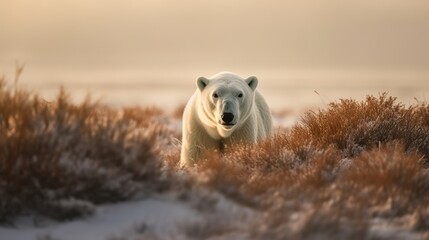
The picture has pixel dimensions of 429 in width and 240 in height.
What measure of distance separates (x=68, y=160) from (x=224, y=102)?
374cm

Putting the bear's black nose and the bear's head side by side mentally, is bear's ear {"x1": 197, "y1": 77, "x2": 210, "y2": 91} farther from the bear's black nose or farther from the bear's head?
the bear's black nose

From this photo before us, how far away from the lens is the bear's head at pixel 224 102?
804 centimetres

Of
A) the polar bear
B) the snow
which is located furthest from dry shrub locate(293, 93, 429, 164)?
the snow

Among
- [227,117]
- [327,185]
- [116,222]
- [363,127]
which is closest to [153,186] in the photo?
[116,222]

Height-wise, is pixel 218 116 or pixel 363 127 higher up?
pixel 363 127

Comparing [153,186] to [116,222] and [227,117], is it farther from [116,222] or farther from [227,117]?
[227,117]

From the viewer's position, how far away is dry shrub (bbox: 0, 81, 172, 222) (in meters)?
4.41

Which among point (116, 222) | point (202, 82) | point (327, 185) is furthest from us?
point (202, 82)

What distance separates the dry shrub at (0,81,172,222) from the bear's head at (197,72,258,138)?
319cm

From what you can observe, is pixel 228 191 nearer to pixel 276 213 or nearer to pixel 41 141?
pixel 276 213

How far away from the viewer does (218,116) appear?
26.4ft

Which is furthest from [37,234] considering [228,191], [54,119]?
[228,191]

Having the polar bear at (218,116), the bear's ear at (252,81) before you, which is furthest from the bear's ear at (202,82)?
the bear's ear at (252,81)

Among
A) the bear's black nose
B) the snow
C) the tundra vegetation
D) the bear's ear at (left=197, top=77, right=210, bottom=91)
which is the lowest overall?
the snow
